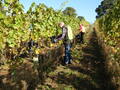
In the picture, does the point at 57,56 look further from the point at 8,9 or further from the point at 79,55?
the point at 8,9

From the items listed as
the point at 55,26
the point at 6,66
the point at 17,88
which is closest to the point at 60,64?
the point at 6,66

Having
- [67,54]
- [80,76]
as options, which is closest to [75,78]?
[80,76]

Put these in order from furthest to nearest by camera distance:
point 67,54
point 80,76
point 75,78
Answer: point 67,54, point 80,76, point 75,78

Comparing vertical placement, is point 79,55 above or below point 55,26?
below

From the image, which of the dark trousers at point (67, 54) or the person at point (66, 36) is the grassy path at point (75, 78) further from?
the person at point (66, 36)

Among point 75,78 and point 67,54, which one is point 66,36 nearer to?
point 67,54

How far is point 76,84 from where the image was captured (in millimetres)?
8344

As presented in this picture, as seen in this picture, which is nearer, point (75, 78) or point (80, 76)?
point (75, 78)

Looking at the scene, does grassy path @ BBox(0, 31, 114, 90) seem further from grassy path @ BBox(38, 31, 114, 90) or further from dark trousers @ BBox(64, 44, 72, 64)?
dark trousers @ BBox(64, 44, 72, 64)

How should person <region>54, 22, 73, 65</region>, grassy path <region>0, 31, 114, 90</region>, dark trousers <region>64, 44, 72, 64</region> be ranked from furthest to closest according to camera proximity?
dark trousers <region>64, 44, 72, 64</region> < person <region>54, 22, 73, 65</region> < grassy path <region>0, 31, 114, 90</region>

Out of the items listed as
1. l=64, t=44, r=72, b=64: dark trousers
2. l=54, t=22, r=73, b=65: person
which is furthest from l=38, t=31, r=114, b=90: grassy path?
l=54, t=22, r=73, b=65: person

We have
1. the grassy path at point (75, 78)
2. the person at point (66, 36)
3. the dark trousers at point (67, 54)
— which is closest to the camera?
the grassy path at point (75, 78)

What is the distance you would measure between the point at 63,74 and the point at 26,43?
5393 millimetres

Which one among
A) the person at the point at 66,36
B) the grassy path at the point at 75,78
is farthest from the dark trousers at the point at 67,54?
the grassy path at the point at 75,78
